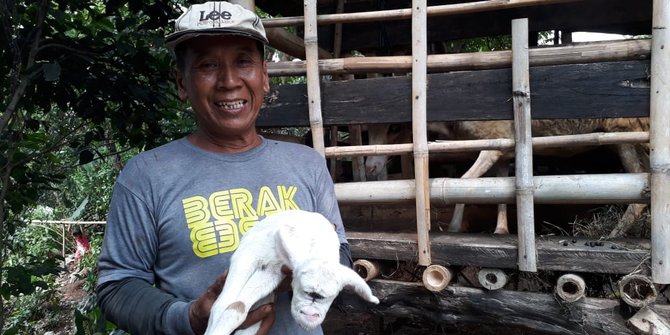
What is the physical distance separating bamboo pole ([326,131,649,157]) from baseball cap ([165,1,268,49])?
1634 mm

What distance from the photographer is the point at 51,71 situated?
270 cm

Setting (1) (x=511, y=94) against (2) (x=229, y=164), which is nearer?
(2) (x=229, y=164)

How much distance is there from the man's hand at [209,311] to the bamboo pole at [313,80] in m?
1.88

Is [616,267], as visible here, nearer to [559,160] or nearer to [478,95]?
[478,95]

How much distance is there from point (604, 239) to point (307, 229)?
232cm

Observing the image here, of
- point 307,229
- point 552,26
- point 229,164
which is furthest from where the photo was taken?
point 552,26

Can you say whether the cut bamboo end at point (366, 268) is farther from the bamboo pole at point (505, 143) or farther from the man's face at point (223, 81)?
the man's face at point (223, 81)

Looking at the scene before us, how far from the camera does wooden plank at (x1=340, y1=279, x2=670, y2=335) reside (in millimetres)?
2941

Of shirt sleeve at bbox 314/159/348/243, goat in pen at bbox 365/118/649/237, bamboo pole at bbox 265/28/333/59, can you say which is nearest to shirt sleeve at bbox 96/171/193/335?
shirt sleeve at bbox 314/159/348/243

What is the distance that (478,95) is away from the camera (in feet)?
10.2

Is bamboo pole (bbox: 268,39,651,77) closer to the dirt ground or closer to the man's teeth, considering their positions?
the man's teeth

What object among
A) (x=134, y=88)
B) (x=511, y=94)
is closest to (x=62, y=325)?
(x=134, y=88)

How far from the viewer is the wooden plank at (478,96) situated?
2.88 metres

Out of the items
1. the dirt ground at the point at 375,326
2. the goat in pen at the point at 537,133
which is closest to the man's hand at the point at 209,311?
the goat in pen at the point at 537,133
